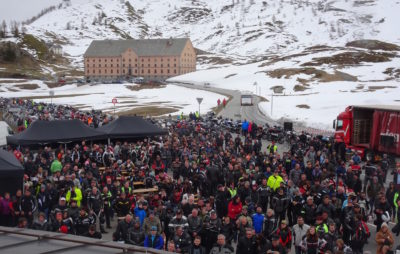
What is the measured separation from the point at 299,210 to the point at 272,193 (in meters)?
1.75

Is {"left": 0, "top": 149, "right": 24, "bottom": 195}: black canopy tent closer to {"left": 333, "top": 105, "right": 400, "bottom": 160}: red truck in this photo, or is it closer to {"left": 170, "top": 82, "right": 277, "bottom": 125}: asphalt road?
{"left": 333, "top": 105, "right": 400, "bottom": 160}: red truck

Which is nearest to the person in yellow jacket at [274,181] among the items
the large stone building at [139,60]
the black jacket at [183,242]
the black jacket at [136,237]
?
the black jacket at [183,242]

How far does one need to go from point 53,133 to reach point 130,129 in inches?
157

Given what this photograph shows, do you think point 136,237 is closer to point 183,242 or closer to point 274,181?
point 183,242

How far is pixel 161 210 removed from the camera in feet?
38.9

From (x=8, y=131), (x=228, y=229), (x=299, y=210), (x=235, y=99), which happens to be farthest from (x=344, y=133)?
(x=235, y=99)

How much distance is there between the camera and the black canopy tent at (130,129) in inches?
904

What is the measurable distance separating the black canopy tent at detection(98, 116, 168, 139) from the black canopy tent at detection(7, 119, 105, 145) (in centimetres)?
69

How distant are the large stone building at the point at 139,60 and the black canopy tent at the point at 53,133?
113202 mm

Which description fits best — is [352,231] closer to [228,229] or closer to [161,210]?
[228,229]

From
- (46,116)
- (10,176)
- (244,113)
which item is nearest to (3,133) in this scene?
(46,116)

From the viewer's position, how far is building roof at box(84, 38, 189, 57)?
445 ft

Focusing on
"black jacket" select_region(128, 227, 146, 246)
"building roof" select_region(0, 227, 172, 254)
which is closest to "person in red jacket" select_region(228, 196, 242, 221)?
"black jacket" select_region(128, 227, 146, 246)

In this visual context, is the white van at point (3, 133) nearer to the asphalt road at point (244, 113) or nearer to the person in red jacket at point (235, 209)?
the person in red jacket at point (235, 209)
